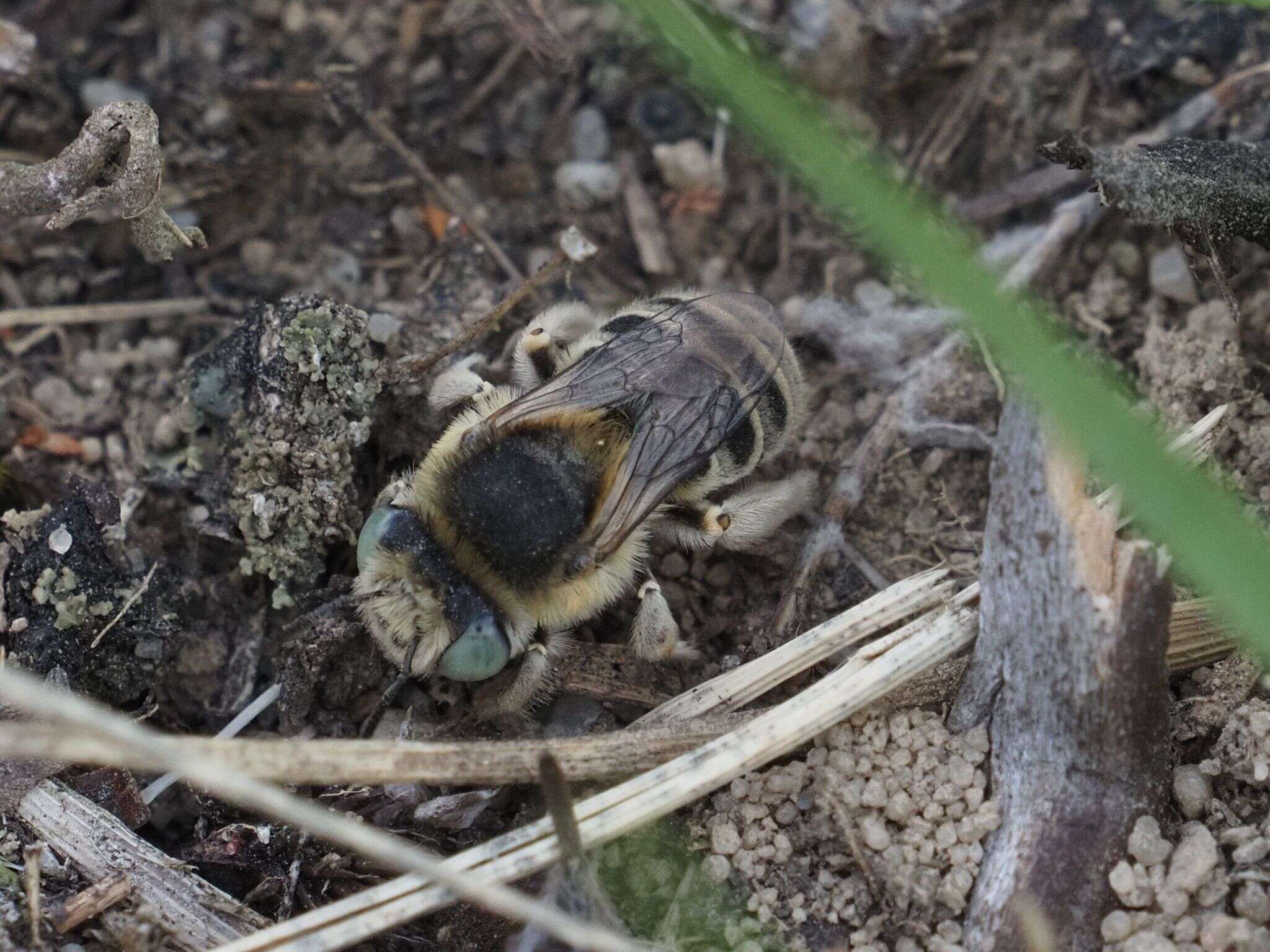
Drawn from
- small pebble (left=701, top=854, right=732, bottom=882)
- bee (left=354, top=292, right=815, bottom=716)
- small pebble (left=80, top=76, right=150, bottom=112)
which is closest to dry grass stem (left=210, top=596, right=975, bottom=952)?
small pebble (left=701, top=854, right=732, bottom=882)

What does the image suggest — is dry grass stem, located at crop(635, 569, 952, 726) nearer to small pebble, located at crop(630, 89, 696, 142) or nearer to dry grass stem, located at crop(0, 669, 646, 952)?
dry grass stem, located at crop(0, 669, 646, 952)

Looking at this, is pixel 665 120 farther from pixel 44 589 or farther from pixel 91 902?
pixel 91 902

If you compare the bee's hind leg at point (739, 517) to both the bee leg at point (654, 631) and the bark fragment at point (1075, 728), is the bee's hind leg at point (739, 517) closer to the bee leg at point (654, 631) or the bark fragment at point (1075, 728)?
the bee leg at point (654, 631)

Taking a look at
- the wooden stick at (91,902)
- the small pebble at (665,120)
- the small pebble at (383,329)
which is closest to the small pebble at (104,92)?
the small pebble at (383,329)

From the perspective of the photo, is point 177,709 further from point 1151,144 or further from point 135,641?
point 1151,144

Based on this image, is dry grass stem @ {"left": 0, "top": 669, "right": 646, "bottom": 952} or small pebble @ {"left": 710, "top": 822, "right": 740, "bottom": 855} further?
small pebble @ {"left": 710, "top": 822, "right": 740, "bottom": 855}

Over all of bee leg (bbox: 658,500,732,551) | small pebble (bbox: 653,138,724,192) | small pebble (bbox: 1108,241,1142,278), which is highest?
small pebble (bbox: 1108,241,1142,278)

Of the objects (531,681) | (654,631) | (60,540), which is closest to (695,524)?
(654,631)

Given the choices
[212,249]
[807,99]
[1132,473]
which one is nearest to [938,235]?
[1132,473]
